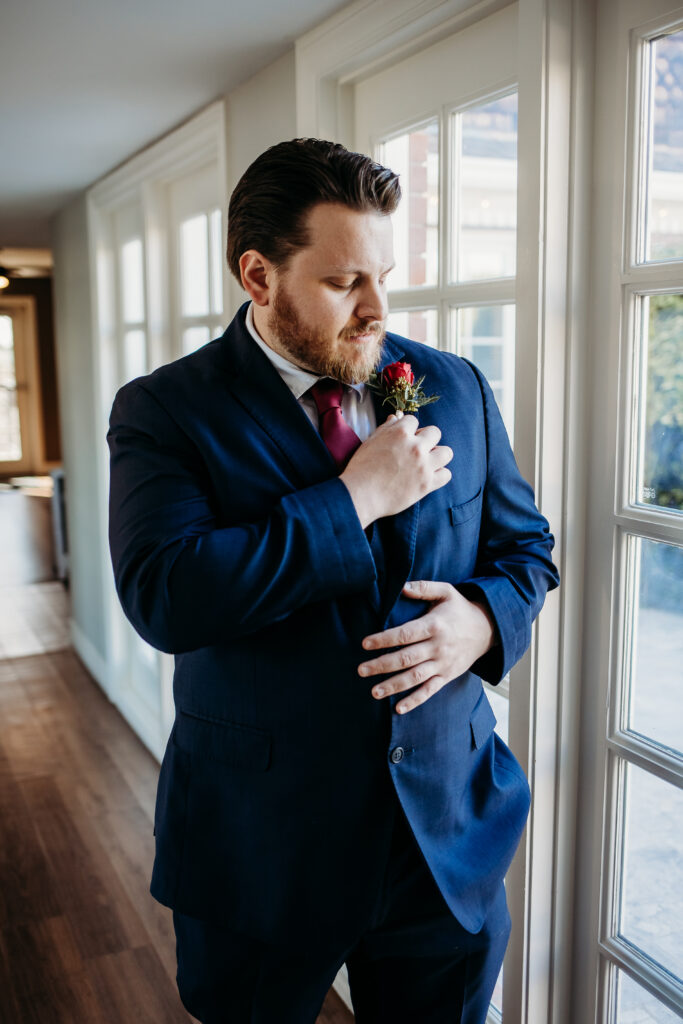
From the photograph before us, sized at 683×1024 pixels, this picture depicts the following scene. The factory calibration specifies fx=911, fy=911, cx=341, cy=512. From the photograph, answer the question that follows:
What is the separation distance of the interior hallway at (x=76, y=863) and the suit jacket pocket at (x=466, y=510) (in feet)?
5.19

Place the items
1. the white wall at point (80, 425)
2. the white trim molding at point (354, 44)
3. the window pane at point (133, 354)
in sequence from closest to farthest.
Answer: the white trim molding at point (354, 44)
the window pane at point (133, 354)
the white wall at point (80, 425)

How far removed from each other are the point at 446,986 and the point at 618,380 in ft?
3.18

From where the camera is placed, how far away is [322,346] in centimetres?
119

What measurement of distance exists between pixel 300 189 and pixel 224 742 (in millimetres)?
730

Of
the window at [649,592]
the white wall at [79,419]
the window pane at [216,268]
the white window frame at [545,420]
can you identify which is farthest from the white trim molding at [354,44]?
the white wall at [79,419]

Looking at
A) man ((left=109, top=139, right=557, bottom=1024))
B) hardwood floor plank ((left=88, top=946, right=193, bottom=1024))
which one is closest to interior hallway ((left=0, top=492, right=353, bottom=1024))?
hardwood floor plank ((left=88, top=946, right=193, bottom=1024))

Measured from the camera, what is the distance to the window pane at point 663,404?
4.59 feet

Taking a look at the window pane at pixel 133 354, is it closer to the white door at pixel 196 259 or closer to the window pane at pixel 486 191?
the white door at pixel 196 259

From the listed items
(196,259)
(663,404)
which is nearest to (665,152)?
(663,404)

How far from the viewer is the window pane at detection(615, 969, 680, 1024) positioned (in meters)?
1.55

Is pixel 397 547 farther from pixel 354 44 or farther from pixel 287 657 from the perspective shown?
pixel 354 44

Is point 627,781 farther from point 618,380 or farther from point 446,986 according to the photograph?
point 618,380

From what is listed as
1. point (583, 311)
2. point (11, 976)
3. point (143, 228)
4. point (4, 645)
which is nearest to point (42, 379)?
point (4, 645)

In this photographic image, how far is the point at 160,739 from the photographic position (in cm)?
378
